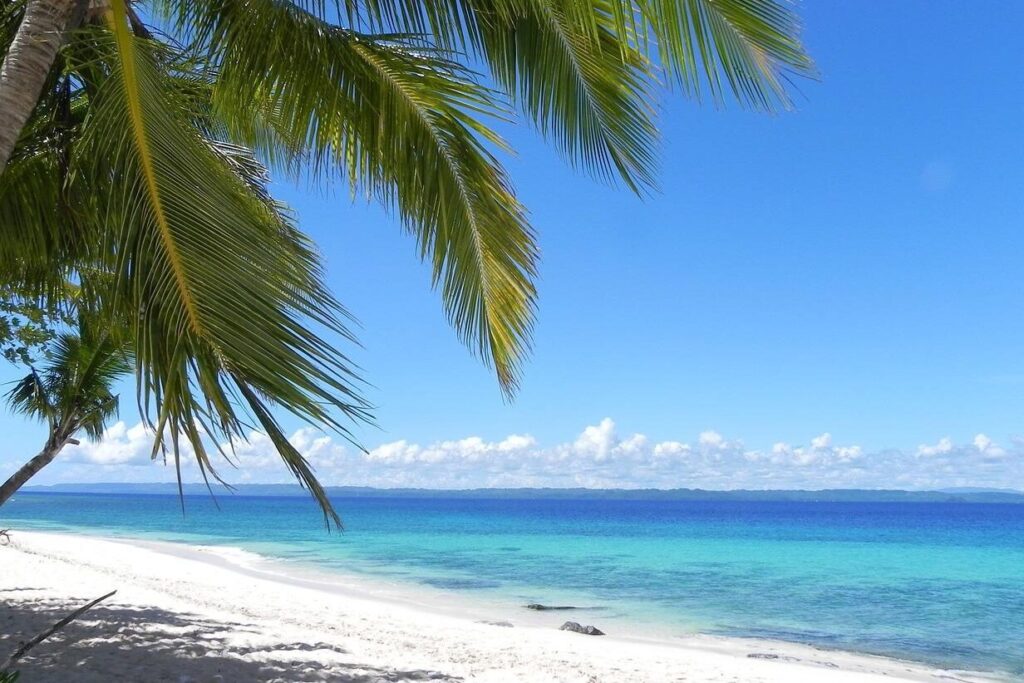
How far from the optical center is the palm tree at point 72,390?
8414mm

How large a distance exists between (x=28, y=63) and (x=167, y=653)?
518 cm

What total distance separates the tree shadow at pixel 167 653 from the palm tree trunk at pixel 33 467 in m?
1.18

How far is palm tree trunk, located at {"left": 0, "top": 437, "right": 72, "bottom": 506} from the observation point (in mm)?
7387

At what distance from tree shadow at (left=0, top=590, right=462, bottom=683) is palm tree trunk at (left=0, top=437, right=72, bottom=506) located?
3.87 ft

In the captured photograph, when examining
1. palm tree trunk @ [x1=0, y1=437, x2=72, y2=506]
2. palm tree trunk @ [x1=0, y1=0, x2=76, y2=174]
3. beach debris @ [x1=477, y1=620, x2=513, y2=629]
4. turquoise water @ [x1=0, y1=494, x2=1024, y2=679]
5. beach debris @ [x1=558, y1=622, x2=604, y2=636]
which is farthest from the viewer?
turquoise water @ [x1=0, y1=494, x2=1024, y2=679]

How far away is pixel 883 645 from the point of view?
1335 cm

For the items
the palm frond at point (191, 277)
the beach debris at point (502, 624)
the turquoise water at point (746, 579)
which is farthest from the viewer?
the turquoise water at point (746, 579)

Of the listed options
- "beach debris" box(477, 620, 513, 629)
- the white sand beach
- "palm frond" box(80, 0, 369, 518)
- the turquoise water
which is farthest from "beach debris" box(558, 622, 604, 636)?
"palm frond" box(80, 0, 369, 518)

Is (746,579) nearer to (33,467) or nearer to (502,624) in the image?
(502,624)

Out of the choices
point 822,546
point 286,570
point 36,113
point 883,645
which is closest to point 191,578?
point 286,570

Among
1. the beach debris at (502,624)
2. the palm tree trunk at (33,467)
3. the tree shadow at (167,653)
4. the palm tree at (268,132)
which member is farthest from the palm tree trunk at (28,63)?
the beach debris at (502,624)

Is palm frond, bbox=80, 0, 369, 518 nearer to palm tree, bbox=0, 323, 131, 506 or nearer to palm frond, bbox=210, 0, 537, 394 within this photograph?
palm frond, bbox=210, 0, 537, 394

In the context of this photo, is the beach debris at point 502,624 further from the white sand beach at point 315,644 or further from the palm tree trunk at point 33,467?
the palm tree trunk at point 33,467

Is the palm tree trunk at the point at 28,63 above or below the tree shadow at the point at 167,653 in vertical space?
above
